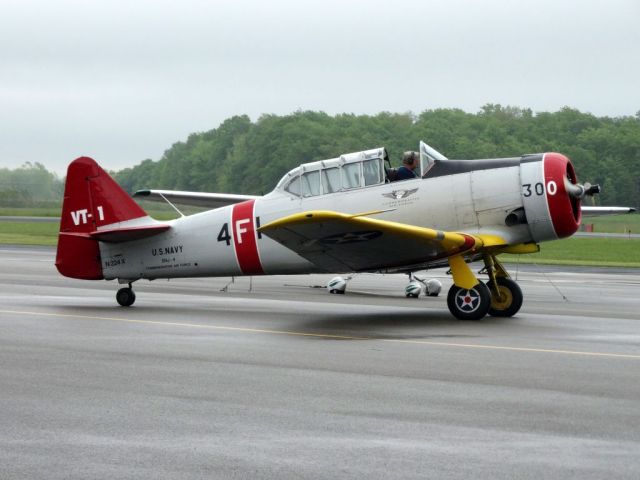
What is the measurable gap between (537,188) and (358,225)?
2.82 meters

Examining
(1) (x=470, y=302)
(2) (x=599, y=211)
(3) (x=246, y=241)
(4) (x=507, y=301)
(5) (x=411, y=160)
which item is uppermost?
(5) (x=411, y=160)

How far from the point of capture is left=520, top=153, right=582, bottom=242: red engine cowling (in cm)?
1451

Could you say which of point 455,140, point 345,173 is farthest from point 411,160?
point 455,140

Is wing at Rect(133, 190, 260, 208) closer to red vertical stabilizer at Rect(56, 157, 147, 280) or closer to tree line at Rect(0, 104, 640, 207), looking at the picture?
red vertical stabilizer at Rect(56, 157, 147, 280)

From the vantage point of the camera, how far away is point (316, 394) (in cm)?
852

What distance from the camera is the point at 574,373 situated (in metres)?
9.57

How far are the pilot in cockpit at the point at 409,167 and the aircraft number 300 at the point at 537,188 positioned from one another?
1643 millimetres

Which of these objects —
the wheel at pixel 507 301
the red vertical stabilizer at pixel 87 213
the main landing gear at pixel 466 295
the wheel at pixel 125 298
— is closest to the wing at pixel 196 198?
the red vertical stabilizer at pixel 87 213

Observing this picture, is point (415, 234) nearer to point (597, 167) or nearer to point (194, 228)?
point (194, 228)

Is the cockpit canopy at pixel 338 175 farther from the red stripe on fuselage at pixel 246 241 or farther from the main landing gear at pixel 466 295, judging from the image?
the main landing gear at pixel 466 295

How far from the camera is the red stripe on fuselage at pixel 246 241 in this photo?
16141 millimetres

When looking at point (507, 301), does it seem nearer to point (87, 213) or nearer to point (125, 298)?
point (125, 298)

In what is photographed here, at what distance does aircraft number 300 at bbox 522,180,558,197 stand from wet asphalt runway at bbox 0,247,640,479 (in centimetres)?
180

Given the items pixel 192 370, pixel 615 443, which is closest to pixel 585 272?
pixel 192 370
